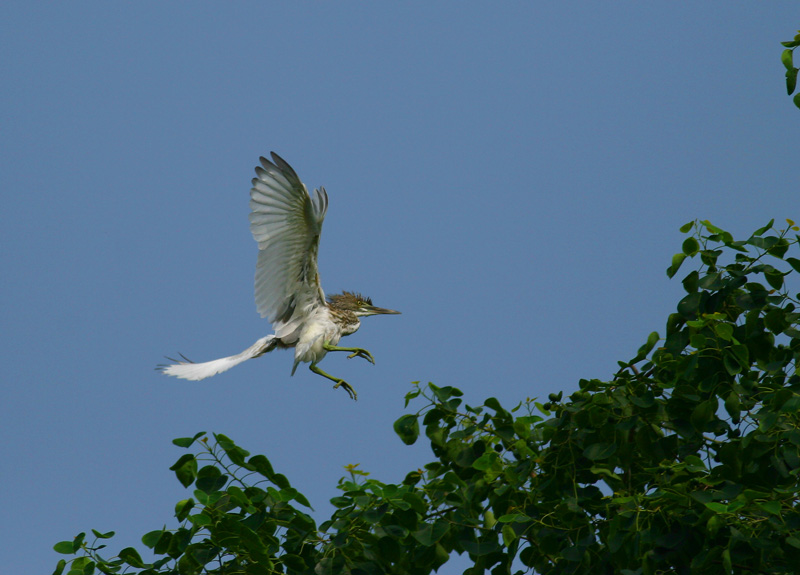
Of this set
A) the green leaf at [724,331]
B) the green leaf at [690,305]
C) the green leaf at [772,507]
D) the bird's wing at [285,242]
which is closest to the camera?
the green leaf at [772,507]

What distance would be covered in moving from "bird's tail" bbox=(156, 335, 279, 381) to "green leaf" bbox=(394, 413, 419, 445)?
2.44 m

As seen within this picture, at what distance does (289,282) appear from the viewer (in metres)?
6.62

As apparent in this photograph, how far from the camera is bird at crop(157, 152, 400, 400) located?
6215mm

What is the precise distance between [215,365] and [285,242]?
1.06m

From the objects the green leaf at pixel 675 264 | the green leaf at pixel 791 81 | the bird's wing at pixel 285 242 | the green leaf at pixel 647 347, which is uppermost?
the bird's wing at pixel 285 242

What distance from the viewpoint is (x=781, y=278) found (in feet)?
14.0

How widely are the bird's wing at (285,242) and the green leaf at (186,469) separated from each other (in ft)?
8.65

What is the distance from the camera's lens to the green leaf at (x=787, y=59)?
393 cm

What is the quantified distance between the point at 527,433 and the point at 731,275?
126 cm

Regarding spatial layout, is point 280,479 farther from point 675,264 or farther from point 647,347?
point 675,264

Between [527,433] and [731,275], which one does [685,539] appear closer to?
[527,433]

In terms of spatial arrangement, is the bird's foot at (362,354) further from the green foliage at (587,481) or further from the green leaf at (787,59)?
the green leaf at (787,59)

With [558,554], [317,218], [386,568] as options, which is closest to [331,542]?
[386,568]

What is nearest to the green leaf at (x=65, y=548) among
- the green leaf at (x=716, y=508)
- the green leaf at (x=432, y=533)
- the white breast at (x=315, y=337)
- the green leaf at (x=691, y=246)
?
the green leaf at (x=432, y=533)
